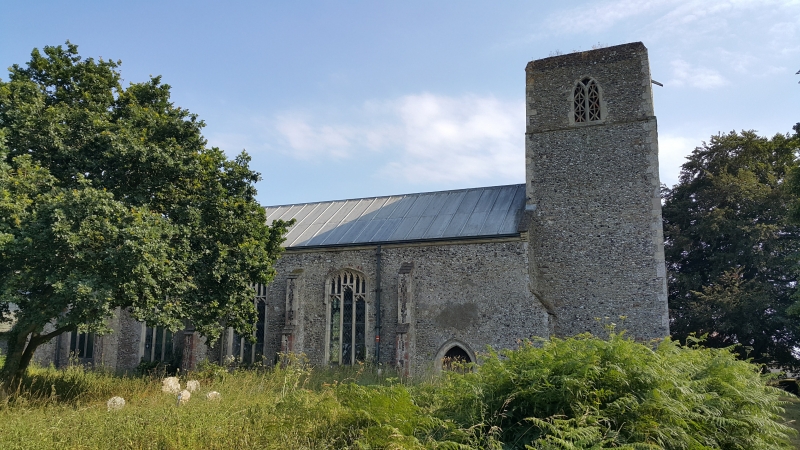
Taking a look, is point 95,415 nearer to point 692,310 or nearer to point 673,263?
point 692,310

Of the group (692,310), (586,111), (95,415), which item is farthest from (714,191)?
(95,415)

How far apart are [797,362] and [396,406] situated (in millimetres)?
20325

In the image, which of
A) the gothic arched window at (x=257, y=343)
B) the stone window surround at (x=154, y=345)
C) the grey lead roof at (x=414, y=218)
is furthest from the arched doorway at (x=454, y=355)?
the stone window surround at (x=154, y=345)

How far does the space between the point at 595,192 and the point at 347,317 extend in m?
10.1

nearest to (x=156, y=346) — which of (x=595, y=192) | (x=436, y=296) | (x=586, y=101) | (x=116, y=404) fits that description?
(x=436, y=296)

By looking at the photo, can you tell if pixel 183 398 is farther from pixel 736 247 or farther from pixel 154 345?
pixel 736 247

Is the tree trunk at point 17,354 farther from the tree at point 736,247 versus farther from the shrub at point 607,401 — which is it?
the tree at point 736,247

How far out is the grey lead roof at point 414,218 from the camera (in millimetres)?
21062

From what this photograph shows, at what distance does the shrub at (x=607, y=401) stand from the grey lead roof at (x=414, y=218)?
11702 millimetres

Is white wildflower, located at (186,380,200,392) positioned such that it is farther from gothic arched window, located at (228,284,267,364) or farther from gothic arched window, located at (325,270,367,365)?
gothic arched window, located at (228,284,267,364)

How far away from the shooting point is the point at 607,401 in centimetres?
733

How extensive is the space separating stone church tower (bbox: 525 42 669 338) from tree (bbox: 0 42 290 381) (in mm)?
9734

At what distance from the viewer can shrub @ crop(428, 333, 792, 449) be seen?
22.3 feet

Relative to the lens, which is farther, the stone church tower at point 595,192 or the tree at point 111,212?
the stone church tower at point 595,192
